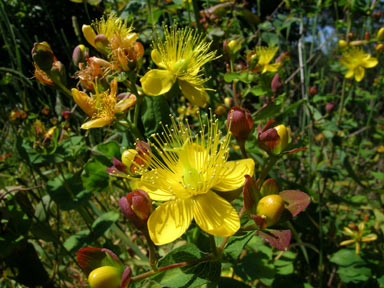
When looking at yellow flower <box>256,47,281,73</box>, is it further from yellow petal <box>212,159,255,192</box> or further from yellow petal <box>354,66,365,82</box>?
yellow petal <box>354,66,365,82</box>

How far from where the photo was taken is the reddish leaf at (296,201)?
25.5 inches

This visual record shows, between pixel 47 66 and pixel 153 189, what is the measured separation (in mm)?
485

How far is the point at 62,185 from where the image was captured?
1.35m

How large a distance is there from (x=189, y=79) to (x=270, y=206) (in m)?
0.53

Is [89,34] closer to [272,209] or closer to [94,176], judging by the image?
[94,176]

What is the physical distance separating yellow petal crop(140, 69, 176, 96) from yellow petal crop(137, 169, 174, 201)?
0.24 m

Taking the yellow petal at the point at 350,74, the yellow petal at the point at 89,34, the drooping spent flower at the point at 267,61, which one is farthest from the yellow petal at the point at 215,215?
the yellow petal at the point at 350,74

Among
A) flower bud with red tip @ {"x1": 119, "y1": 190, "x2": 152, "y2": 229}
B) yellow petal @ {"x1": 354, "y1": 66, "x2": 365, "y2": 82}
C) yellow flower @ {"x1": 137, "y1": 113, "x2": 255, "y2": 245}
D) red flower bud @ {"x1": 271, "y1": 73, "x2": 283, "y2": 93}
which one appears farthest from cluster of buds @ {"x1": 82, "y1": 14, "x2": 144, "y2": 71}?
yellow petal @ {"x1": 354, "y1": 66, "x2": 365, "y2": 82}

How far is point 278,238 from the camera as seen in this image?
64 cm

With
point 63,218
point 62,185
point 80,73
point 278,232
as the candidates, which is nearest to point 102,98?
point 80,73


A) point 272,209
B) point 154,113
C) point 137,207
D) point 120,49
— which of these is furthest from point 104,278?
point 120,49

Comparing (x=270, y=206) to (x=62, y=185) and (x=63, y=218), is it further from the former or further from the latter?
(x=63, y=218)

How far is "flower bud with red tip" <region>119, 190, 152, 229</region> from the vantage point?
25.7 inches

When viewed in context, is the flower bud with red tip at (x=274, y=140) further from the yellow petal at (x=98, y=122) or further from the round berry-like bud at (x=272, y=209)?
the yellow petal at (x=98, y=122)
